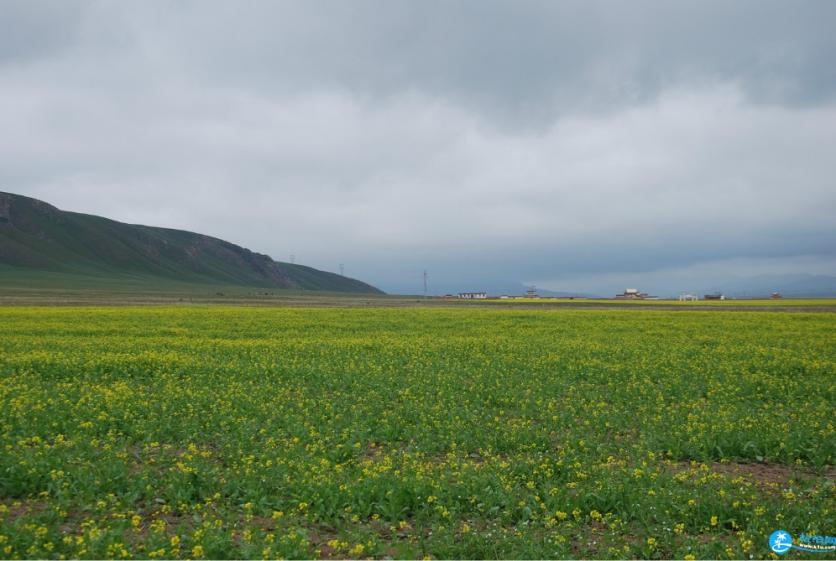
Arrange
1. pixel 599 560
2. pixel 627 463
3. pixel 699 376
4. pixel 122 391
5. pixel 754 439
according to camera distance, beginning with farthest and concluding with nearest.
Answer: pixel 699 376 < pixel 122 391 < pixel 754 439 < pixel 627 463 < pixel 599 560

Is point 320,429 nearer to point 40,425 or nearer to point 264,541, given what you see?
point 264,541

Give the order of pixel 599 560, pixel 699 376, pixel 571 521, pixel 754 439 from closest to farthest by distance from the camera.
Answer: pixel 599 560
pixel 571 521
pixel 754 439
pixel 699 376

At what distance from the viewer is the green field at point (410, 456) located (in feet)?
24.1

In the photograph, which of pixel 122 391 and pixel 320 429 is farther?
pixel 122 391

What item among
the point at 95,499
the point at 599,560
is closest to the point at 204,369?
the point at 95,499

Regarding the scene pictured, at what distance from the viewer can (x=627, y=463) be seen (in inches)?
398

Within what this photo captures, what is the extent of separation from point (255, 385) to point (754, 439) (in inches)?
520

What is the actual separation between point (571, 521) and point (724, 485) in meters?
2.99

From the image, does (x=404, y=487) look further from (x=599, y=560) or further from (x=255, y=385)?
(x=255, y=385)

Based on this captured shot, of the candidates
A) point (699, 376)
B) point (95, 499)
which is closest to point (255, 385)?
point (95, 499)

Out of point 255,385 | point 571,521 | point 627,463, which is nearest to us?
point 571,521

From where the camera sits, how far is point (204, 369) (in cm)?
1880

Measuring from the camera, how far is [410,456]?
10.3 metres

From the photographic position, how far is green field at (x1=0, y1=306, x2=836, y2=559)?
7.34m
